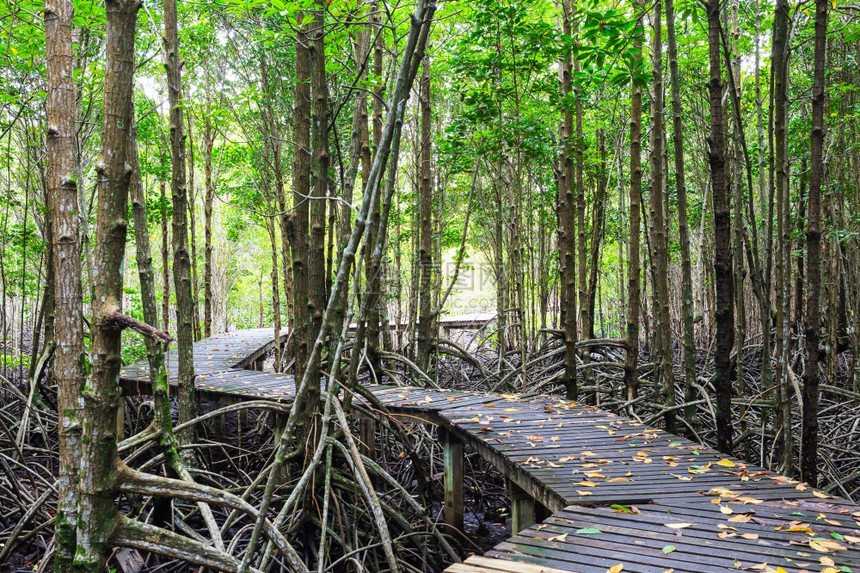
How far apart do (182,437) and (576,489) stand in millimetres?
2970

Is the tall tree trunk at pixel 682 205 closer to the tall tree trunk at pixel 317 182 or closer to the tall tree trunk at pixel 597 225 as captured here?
the tall tree trunk at pixel 317 182

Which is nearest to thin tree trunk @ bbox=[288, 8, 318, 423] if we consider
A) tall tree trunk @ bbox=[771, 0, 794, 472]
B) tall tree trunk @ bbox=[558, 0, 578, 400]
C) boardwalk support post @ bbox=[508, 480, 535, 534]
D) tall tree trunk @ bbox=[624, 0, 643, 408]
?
boardwalk support post @ bbox=[508, 480, 535, 534]

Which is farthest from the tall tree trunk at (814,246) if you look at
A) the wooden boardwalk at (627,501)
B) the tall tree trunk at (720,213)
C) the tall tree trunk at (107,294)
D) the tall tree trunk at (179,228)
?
the tall tree trunk at (179,228)

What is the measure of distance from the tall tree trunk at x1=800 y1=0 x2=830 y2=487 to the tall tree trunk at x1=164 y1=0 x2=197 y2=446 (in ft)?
13.6

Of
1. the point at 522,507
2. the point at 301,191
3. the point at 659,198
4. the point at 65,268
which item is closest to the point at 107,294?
the point at 65,268

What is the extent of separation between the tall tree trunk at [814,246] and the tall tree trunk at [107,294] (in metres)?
3.61

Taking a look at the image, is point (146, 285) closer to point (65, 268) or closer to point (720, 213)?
point (65, 268)

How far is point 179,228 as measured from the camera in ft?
14.3

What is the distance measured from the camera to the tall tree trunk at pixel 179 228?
4227 millimetres

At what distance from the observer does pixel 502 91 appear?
589 cm

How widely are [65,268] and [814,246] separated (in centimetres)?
401

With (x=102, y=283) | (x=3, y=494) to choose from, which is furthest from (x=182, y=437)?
(x=102, y=283)

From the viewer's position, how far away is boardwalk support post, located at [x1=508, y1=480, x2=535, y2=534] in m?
3.96

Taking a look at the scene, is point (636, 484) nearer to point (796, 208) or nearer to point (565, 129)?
point (565, 129)
